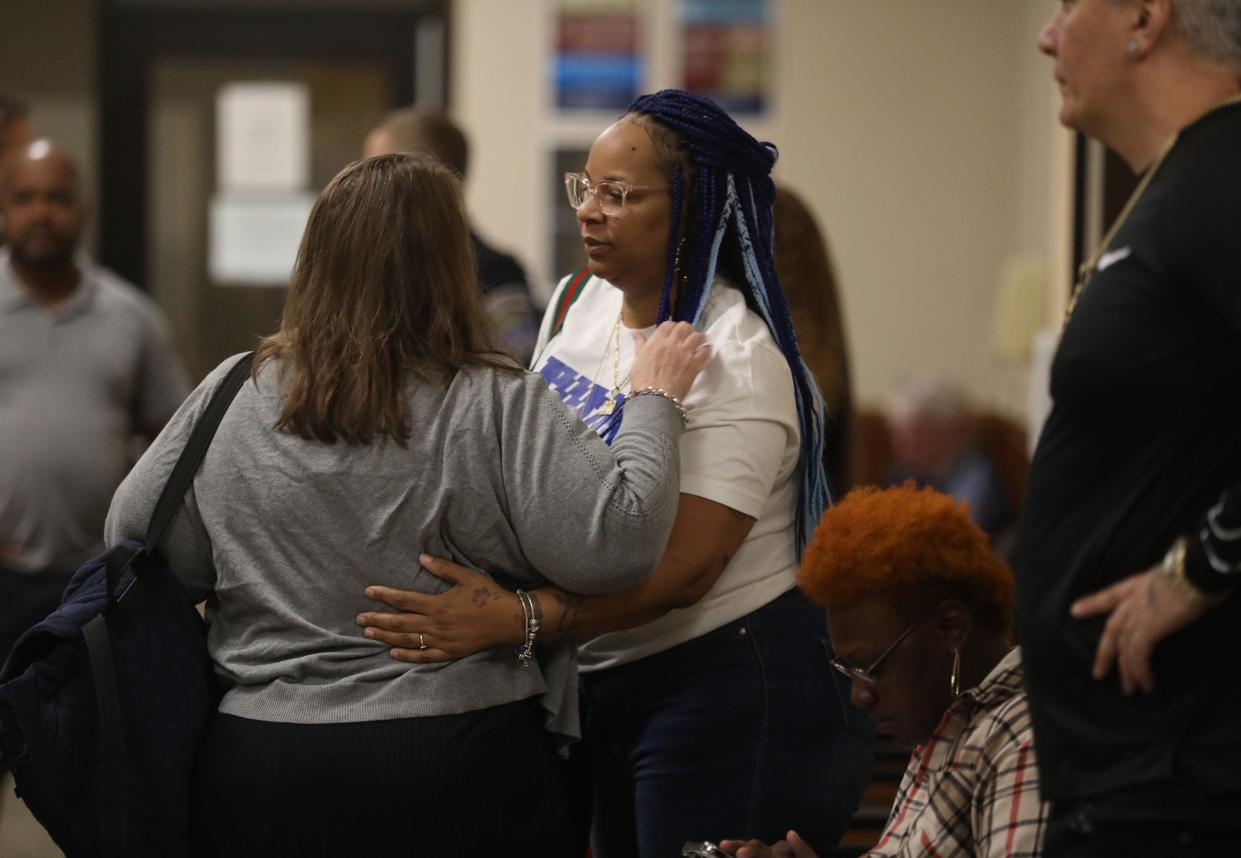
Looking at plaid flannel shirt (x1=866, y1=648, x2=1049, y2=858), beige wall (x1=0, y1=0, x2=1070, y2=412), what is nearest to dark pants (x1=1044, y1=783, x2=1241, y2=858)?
plaid flannel shirt (x1=866, y1=648, x2=1049, y2=858)

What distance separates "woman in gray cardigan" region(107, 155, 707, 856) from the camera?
1795 millimetres

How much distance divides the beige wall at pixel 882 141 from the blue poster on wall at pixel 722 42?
70mm

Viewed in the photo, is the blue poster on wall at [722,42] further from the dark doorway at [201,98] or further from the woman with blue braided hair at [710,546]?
the woman with blue braided hair at [710,546]

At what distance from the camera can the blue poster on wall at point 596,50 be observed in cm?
681

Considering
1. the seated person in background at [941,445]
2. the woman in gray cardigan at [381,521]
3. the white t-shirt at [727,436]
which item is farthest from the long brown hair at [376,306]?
the seated person in background at [941,445]

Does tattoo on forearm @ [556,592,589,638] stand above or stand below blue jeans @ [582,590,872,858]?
above

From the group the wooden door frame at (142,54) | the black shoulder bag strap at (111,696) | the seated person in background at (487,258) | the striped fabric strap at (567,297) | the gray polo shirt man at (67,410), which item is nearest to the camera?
the black shoulder bag strap at (111,696)

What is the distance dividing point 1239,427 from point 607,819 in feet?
3.64

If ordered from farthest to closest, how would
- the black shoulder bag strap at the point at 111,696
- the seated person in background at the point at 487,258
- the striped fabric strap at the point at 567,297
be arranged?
the seated person in background at the point at 487,258 < the striped fabric strap at the point at 567,297 < the black shoulder bag strap at the point at 111,696

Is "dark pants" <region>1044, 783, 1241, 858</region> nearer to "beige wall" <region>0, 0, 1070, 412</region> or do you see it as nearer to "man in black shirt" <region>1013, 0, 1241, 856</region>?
"man in black shirt" <region>1013, 0, 1241, 856</region>

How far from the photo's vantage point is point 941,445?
6.08 metres

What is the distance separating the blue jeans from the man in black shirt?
0.60 metres

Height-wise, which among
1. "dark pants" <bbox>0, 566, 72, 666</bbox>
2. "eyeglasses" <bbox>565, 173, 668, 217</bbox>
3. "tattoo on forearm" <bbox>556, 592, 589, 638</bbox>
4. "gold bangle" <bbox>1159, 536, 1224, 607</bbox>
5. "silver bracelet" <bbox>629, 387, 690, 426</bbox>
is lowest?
"dark pants" <bbox>0, 566, 72, 666</bbox>

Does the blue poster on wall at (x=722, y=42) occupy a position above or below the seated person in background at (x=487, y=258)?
above
